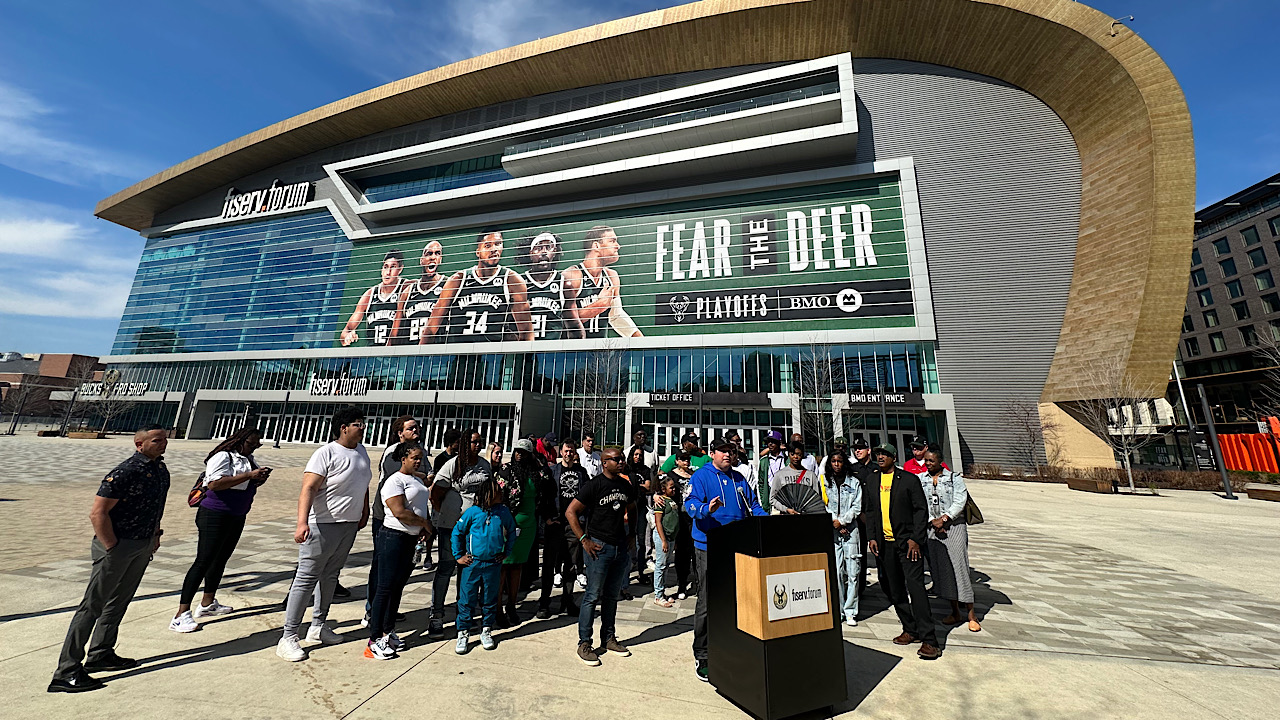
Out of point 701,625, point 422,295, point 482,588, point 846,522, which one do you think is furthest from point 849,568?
point 422,295

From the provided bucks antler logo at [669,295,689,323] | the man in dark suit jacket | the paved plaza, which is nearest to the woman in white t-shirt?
the paved plaza

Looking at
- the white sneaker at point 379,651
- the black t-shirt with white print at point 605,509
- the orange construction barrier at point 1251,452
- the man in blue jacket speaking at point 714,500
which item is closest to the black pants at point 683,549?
the man in blue jacket speaking at point 714,500

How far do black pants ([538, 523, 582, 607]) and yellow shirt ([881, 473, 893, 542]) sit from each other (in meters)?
3.93

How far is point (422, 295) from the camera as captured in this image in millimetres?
43312

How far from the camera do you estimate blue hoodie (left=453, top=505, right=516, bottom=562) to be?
461 centimetres

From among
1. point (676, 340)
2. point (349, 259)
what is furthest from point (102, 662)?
point (349, 259)

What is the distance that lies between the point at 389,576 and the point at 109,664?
6.64ft

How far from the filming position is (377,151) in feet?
175

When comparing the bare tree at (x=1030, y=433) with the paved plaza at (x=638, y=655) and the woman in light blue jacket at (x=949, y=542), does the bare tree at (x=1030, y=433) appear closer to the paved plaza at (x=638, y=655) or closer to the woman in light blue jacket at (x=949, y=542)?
the paved plaza at (x=638, y=655)

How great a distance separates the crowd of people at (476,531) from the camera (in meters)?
3.89

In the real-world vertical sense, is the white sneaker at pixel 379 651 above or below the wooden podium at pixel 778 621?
below

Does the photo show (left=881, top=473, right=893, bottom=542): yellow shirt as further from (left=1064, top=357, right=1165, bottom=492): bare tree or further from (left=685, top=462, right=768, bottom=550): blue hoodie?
(left=1064, top=357, right=1165, bottom=492): bare tree

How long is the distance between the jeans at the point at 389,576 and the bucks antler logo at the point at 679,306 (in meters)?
31.6

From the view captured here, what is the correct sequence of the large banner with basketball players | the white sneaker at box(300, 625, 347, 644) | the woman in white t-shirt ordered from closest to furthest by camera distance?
the woman in white t-shirt, the white sneaker at box(300, 625, 347, 644), the large banner with basketball players
